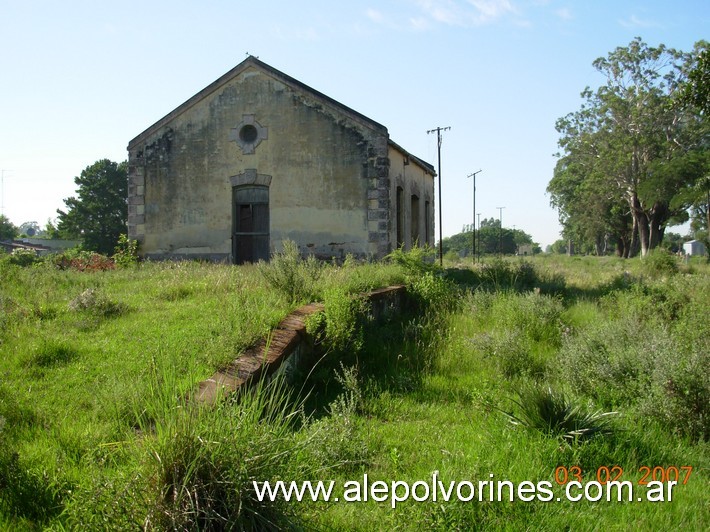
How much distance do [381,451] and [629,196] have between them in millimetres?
41096

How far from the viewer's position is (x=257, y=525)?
2.64m

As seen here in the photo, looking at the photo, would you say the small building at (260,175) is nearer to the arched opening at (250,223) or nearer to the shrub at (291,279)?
the arched opening at (250,223)

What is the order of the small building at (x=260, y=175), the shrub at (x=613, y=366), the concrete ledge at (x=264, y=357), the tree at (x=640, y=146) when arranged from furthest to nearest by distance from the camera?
the tree at (x=640, y=146)
the small building at (x=260, y=175)
the shrub at (x=613, y=366)
the concrete ledge at (x=264, y=357)

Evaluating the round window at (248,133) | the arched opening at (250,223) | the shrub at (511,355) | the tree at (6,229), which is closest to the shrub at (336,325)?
the shrub at (511,355)

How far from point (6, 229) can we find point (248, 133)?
236 feet

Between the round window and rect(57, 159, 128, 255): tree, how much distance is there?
34162mm

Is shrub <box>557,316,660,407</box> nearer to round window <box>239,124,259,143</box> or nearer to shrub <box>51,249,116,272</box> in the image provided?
shrub <box>51,249,116,272</box>

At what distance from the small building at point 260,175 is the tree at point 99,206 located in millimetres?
32764

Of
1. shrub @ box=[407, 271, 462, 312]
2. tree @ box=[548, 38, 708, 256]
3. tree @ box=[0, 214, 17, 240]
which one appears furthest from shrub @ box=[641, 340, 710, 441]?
tree @ box=[0, 214, 17, 240]

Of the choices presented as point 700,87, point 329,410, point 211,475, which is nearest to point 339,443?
point 329,410

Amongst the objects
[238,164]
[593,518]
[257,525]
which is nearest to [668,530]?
[593,518]

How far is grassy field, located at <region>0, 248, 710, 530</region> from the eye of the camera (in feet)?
8.89
